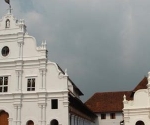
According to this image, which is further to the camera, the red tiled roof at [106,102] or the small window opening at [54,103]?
the red tiled roof at [106,102]

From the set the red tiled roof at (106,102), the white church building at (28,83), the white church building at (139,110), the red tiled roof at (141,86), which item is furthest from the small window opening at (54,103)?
the red tiled roof at (106,102)

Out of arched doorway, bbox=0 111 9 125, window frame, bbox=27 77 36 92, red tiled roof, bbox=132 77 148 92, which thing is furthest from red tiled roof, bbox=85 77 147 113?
arched doorway, bbox=0 111 9 125

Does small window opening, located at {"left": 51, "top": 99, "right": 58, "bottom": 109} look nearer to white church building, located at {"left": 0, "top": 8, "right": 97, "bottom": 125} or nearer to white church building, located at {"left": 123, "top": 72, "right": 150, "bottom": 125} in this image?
white church building, located at {"left": 0, "top": 8, "right": 97, "bottom": 125}

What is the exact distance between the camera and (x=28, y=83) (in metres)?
33.3

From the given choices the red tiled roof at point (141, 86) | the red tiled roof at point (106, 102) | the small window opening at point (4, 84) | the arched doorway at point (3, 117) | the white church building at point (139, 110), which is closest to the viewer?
the arched doorway at point (3, 117)

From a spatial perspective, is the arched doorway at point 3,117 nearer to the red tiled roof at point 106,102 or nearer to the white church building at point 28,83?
the white church building at point 28,83

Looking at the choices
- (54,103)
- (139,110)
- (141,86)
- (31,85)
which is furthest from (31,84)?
(141,86)

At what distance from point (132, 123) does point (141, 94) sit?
3530 mm

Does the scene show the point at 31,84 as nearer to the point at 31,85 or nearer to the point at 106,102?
the point at 31,85

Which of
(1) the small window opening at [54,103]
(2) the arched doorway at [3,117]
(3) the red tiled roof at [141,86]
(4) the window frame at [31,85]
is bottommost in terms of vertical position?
(2) the arched doorway at [3,117]

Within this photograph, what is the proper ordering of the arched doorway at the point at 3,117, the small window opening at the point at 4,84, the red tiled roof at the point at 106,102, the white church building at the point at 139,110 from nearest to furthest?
1. the arched doorway at the point at 3,117
2. the small window opening at the point at 4,84
3. the white church building at the point at 139,110
4. the red tiled roof at the point at 106,102

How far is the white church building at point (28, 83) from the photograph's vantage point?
31.9 meters

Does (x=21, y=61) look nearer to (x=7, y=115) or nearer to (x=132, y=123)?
(x=7, y=115)

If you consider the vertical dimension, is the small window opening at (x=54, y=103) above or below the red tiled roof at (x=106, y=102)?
below
